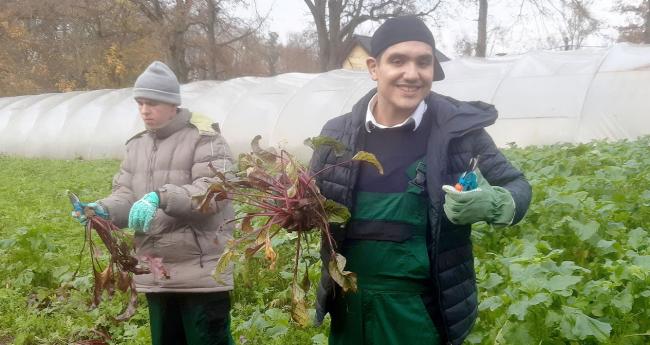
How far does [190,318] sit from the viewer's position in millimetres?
2951

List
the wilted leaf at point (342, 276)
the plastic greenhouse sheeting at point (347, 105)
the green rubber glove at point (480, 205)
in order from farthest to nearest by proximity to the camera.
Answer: the plastic greenhouse sheeting at point (347, 105), the wilted leaf at point (342, 276), the green rubber glove at point (480, 205)

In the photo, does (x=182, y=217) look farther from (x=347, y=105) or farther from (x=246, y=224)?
(x=347, y=105)

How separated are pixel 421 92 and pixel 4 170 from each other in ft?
48.5

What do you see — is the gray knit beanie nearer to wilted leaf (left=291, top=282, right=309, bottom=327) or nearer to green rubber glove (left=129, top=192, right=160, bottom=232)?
green rubber glove (left=129, top=192, right=160, bottom=232)

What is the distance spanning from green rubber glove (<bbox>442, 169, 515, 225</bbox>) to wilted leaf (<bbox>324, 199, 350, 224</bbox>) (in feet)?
1.02

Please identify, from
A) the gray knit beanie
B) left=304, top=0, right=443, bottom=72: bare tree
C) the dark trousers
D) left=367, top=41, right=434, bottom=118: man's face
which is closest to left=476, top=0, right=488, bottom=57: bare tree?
left=304, top=0, right=443, bottom=72: bare tree

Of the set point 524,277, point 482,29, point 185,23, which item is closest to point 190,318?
point 524,277

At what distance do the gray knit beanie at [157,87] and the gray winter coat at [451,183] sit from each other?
3.71 feet

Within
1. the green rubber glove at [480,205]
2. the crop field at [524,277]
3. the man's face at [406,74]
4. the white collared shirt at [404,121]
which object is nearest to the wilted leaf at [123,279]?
the crop field at [524,277]

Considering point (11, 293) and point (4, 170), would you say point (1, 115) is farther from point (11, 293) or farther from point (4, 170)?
point (11, 293)

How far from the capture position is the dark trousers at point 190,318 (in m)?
2.93

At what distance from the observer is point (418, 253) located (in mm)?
2057

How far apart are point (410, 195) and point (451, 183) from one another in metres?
0.14

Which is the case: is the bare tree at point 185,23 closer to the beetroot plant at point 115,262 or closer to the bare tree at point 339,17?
the bare tree at point 339,17
